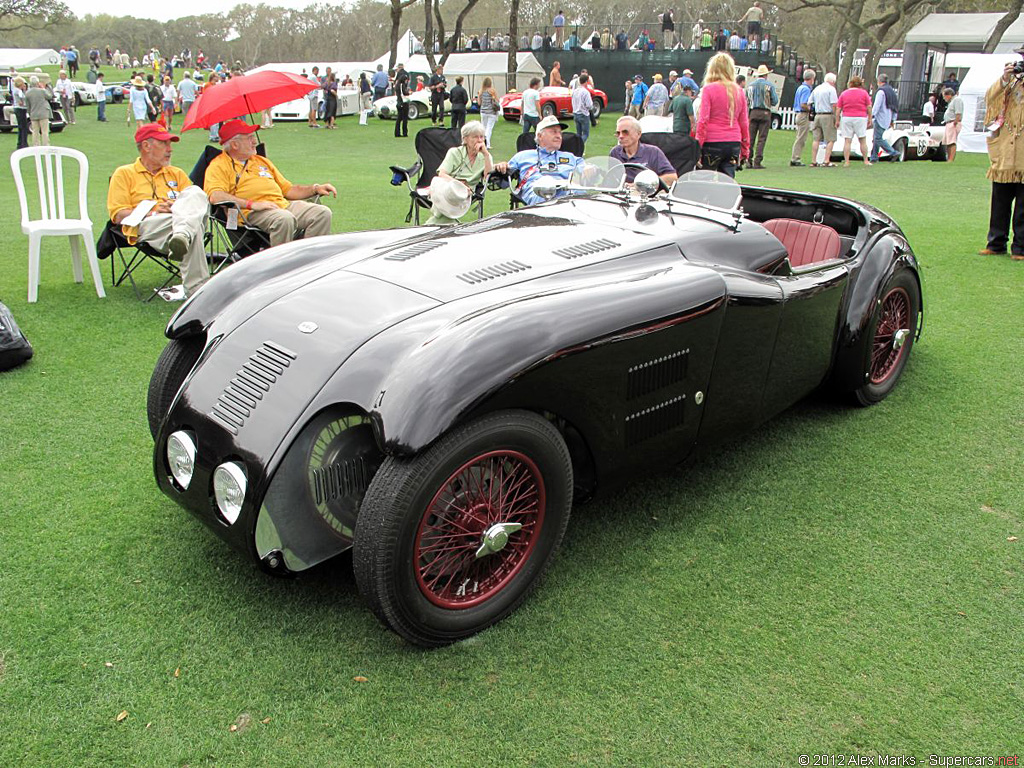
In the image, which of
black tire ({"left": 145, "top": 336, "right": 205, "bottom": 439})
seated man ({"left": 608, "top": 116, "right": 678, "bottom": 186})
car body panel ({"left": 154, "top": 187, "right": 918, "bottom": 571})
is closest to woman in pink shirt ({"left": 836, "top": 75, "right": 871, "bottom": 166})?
seated man ({"left": 608, "top": 116, "right": 678, "bottom": 186})

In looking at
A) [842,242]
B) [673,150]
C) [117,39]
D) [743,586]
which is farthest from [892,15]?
[117,39]

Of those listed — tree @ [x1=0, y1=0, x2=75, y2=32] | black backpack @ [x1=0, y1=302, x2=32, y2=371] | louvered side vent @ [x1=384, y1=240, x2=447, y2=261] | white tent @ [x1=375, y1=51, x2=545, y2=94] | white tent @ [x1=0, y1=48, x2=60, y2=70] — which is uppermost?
tree @ [x1=0, y1=0, x2=75, y2=32]

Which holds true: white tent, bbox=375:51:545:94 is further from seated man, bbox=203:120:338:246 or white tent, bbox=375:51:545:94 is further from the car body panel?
the car body panel

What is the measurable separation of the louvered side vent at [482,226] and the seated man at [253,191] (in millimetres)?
2861

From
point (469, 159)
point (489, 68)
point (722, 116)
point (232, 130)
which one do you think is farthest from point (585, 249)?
point (489, 68)

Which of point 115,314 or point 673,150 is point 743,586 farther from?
point 673,150

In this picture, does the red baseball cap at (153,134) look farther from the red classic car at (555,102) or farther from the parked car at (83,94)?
the parked car at (83,94)

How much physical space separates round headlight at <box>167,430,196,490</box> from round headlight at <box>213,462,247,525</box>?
16 cm

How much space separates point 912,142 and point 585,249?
1756 centimetres

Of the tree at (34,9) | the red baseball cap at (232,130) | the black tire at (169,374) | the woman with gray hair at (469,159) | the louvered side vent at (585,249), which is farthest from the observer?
the tree at (34,9)

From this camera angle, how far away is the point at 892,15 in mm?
30766

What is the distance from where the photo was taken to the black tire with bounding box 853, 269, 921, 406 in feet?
14.6

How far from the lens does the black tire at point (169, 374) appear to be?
3316 mm

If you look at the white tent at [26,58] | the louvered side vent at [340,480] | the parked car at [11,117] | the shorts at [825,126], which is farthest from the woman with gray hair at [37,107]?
the white tent at [26,58]
